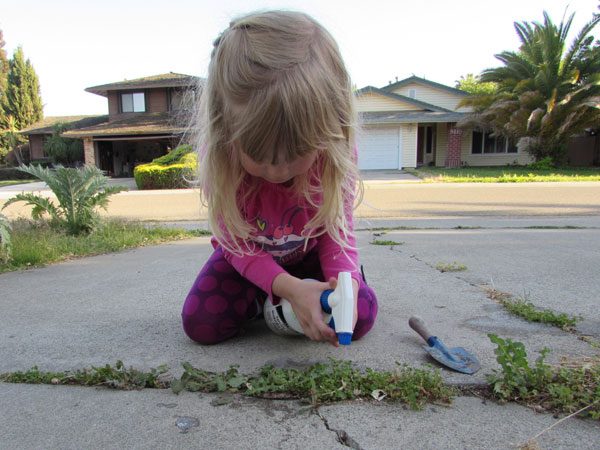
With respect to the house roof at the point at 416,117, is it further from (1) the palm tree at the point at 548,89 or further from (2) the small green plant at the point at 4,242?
(2) the small green plant at the point at 4,242

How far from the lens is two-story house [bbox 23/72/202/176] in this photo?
22041 millimetres

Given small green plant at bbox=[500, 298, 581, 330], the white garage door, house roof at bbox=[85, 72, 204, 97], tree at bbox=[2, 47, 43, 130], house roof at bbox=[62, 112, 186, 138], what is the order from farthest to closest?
tree at bbox=[2, 47, 43, 130]
house roof at bbox=[85, 72, 204, 97]
house roof at bbox=[62, 112, 186, 138]
the white garage door
small green plant at bbox=[500, 298, 581, 330]

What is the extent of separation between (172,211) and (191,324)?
6633 mm

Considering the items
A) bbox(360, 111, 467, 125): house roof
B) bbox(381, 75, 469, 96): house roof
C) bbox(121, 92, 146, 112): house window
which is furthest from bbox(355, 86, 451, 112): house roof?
bbox(121, 92, 146, 112): house window

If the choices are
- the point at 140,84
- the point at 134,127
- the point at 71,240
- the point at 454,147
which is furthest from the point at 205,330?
the point at 140,84

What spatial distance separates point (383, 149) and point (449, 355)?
19.9 m

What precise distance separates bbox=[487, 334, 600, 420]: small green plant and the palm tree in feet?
54.8

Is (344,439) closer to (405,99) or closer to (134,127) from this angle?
(405,99)

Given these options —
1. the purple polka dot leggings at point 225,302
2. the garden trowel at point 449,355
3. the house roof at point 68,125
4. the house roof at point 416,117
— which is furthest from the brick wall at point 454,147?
the house roof at point 68,125

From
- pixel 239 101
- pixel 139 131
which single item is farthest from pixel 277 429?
pixel 139 131

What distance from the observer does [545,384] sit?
1.29m

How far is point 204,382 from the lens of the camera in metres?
1.39

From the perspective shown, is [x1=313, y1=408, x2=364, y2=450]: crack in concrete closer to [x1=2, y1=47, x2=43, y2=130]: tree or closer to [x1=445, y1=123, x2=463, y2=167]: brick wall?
[x1=445, y1=123, x2=463, y2=167]: brick wall

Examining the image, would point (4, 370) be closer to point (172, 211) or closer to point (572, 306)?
point (572, 306)
